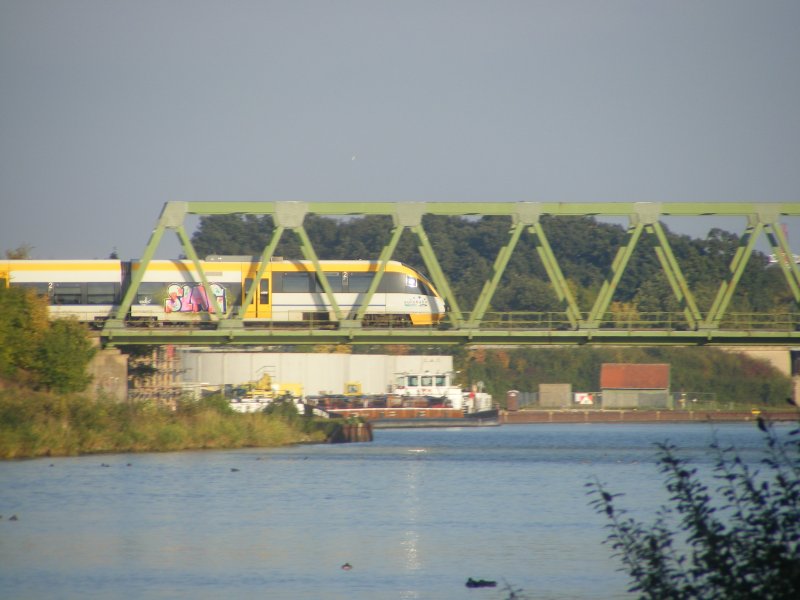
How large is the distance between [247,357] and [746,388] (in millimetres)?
47456

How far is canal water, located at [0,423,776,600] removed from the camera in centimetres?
2723

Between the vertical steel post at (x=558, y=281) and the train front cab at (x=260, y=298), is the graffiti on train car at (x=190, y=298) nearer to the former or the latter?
the train front cab at (x=260, y=298)

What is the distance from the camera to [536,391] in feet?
446

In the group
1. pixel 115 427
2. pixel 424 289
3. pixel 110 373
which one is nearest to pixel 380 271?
pixel 424 289

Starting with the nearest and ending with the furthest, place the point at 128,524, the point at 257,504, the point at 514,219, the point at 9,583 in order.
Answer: the point at 9,583, the point at 128,524, the point at 257,504, the point at 514,219

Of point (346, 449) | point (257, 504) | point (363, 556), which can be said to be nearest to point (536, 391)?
point (346, 449)

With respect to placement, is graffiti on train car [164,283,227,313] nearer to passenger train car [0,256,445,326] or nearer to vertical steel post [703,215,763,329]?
passenger train car [0,256,445,326]

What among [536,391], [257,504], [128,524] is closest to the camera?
[128,524]

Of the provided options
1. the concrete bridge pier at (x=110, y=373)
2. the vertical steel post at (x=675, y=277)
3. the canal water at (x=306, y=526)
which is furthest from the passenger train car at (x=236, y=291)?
the vertical steel post at (x=675, y=277)

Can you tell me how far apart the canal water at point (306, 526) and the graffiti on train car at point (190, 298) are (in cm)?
706

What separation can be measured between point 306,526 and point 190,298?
26.6m

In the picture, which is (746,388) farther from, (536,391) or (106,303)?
(106,303)

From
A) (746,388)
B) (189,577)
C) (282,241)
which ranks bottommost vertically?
(189,577)

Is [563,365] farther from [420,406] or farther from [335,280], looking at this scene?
[335,280]
